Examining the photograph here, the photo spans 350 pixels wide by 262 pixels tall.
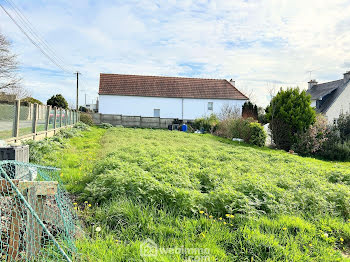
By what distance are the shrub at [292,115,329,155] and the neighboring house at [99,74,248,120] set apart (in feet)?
58.3

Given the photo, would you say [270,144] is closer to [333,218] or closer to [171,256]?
[333,218]

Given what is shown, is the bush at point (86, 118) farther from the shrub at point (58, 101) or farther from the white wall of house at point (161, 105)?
the shrub at point (58, 101)

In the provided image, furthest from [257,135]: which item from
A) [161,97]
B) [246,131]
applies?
[161,97]

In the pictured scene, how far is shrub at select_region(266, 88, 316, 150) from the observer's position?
53.5ft

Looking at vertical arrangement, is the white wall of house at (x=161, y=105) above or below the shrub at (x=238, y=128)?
above

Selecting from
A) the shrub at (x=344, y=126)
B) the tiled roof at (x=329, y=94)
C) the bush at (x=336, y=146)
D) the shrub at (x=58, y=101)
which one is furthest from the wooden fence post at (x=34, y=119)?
the tiled roof at (x=329, y=94)

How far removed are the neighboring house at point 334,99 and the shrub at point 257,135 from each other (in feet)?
45.7

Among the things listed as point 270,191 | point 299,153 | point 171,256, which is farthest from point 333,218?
point 299,153

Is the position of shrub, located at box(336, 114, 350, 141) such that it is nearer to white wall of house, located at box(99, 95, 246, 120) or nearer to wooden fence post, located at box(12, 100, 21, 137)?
white wall of house, located at box(99, 95, 246, 120)

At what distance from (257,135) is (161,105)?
1827 centimetres

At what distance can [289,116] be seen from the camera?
54.1ft

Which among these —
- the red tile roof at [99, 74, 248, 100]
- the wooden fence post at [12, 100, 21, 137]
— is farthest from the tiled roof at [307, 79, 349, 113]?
the wooden fence post at [12, 100, 21, 137]

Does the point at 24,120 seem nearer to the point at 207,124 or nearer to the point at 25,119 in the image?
the point at 25,119

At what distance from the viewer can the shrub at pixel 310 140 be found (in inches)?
609
